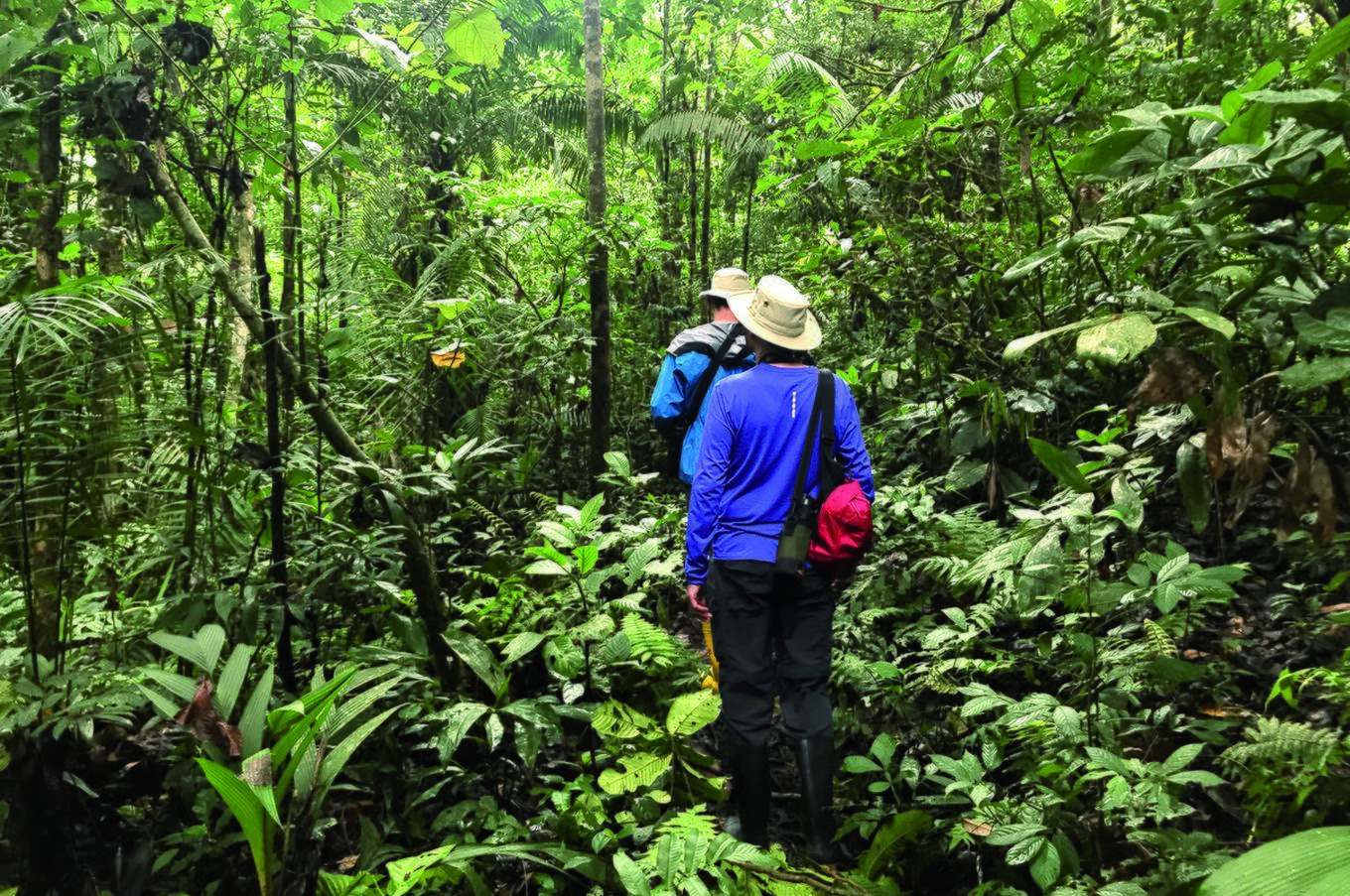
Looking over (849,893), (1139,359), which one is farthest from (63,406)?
(1139,359)

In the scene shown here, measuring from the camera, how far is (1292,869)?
3.28 feet

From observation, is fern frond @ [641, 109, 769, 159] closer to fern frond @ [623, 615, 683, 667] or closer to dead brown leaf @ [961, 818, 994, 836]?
fern frond @ [623, 615, 683, 667]

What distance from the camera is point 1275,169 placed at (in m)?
1.25

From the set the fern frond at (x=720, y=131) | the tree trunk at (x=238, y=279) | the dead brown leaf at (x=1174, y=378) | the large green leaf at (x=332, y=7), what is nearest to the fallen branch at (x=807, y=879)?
the dead brown leaf at (x=1174, y=378)

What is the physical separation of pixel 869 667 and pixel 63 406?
335 cm

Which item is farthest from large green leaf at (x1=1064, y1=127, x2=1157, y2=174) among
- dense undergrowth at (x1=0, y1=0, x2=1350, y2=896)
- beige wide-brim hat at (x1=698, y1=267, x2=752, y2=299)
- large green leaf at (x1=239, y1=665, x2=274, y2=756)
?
beige wide-brim hat at (x1=698, y1=267, x2=752, y2=299)

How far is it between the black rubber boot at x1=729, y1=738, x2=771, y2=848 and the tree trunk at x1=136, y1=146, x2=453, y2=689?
129 centimetres

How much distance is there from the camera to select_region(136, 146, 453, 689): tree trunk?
3.01 metres

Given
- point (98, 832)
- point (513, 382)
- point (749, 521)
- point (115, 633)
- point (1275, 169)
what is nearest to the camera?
point (1275, 169)

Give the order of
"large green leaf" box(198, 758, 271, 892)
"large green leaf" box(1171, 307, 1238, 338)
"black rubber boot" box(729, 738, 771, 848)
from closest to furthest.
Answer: "large green leaf" box(1171, 307, 1238, 338) < "large green leaf" box(198, 758, 271, 892) < "black rubber boot" box(729, 738, 771, 848)

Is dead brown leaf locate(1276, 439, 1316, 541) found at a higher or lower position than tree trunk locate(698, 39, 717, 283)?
lower

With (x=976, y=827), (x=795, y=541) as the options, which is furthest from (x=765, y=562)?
(x=976, y=827)

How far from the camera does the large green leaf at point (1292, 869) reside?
969mm

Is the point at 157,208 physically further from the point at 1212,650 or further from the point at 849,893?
the point at 1212,650
